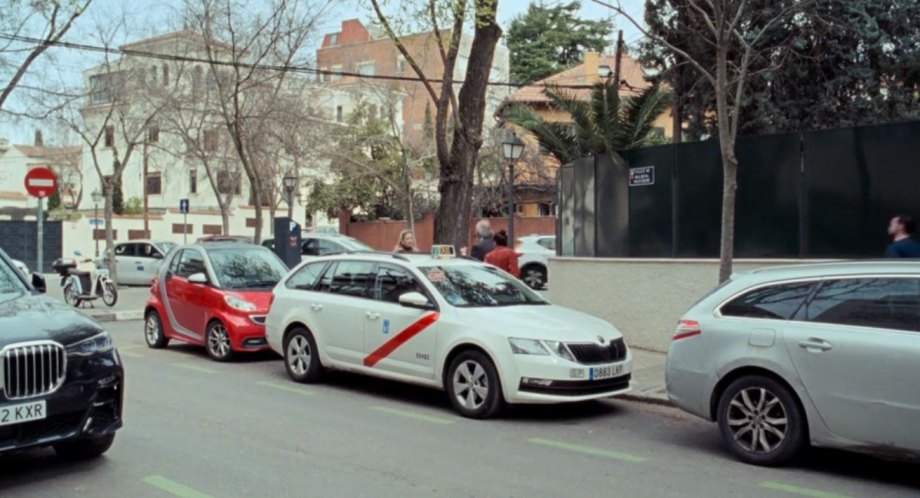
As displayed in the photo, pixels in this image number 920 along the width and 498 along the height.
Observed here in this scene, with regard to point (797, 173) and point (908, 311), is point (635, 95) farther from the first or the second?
point (908, 311)

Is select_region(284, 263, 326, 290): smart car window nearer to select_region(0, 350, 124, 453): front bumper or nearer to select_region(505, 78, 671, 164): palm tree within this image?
select_region(0, 350, 124, 453): front bumper

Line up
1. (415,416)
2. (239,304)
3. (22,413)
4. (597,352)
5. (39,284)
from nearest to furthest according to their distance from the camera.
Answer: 1. (22,413)
2. (39,284)
3. (597,352)
4. (415,416)
5. (239,304)

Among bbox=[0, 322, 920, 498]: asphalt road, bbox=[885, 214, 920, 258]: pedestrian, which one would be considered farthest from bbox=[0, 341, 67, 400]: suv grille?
bbox=[885, 214, 920, 258]: pedestrian

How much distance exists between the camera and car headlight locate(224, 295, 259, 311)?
11750 millimetres

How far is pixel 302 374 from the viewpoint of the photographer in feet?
33.2

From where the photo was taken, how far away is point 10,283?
6.85 meters

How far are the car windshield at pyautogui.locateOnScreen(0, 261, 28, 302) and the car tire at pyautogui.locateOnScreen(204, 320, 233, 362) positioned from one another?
4728mm

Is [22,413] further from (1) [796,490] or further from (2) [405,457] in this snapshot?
(1) [796,490]

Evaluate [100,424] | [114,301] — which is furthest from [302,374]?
[114,301]

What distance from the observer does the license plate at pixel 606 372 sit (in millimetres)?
8117

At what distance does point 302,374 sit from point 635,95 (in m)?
12.4

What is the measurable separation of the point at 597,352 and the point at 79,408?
182 inches

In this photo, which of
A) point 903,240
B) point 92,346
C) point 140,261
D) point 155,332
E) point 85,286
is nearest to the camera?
point 92,346

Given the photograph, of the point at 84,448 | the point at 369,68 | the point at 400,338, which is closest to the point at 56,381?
the point at 84,448
